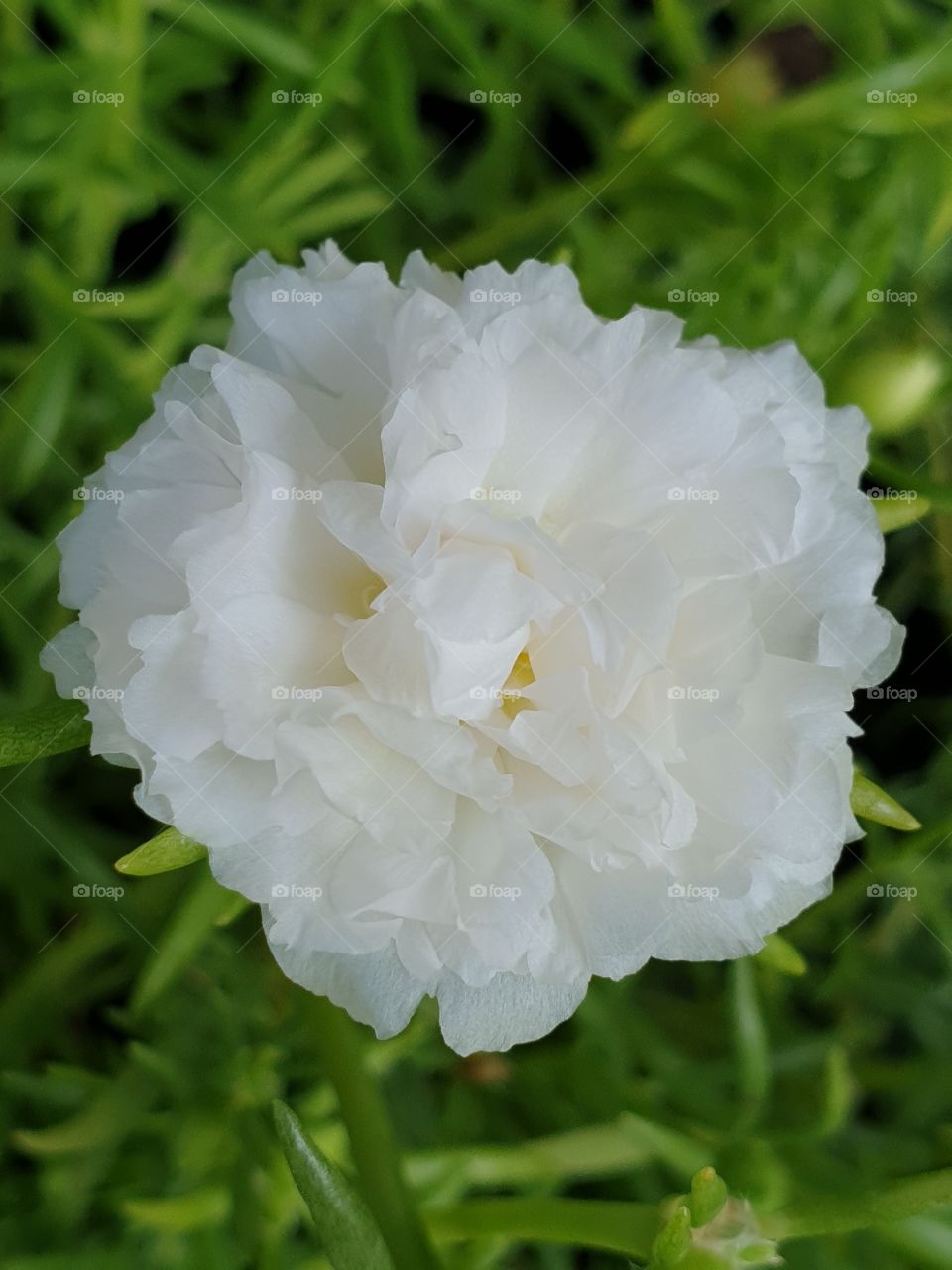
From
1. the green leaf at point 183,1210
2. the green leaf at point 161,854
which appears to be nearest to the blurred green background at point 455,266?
the green leaf at point 183,1210

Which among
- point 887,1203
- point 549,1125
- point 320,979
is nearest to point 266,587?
point 320,979

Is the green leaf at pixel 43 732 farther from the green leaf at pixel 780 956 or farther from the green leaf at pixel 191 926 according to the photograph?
the green leaf at pixel 780 956

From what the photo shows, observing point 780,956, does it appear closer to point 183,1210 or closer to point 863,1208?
point 863,1208

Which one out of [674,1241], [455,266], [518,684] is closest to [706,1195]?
[674,1241]

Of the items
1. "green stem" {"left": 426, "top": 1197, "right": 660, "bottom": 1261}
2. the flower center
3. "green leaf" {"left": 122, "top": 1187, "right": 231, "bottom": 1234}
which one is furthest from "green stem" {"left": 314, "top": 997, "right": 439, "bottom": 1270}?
the flower center

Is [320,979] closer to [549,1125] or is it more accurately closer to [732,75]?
[549,1125]

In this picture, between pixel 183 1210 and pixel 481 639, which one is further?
pixel 183 1210

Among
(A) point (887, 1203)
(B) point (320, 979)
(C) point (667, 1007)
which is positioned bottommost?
(C) point (667, 1007)
